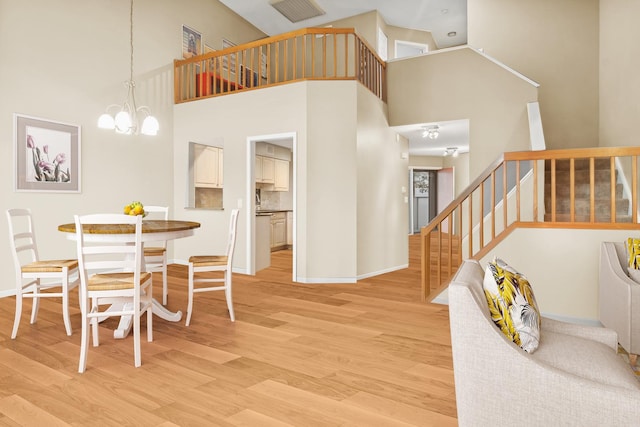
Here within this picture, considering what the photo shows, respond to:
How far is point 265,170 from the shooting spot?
836 centimetres

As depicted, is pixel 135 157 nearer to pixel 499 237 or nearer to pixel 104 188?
pixel 104 188

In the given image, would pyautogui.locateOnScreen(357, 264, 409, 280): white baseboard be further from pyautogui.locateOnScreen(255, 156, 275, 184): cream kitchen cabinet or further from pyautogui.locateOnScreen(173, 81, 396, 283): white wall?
pyautogui.locateOnScreen(255, 156, 275, 184): cream kitchen cabinet

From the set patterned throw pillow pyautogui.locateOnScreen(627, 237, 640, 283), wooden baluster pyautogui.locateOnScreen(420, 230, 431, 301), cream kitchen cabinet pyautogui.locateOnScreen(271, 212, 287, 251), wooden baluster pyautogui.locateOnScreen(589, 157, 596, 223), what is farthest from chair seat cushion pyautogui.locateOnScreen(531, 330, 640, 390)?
cream kitchen cabinet pyautogui.locateOnScreen(271, 212, 287, 251)

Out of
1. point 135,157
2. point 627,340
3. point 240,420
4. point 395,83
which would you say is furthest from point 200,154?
point 627,340

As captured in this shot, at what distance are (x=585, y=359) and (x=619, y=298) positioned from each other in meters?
1.63

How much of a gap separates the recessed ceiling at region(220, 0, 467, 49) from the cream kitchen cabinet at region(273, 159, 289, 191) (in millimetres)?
2896

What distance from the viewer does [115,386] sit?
2346 millimetres

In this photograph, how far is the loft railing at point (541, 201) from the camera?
351 cm

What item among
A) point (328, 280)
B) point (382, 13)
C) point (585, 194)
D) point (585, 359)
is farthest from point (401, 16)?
point (585, 359)

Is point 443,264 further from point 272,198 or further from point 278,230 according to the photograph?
point 272,198

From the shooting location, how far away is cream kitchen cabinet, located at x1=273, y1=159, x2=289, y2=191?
8795 mm

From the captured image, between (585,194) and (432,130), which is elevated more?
(432,130)

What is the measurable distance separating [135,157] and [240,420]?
5042 millimetres

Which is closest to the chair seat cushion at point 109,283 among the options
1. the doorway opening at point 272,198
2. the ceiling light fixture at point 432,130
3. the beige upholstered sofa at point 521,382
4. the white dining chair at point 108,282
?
the white dining chair at point 108,282
